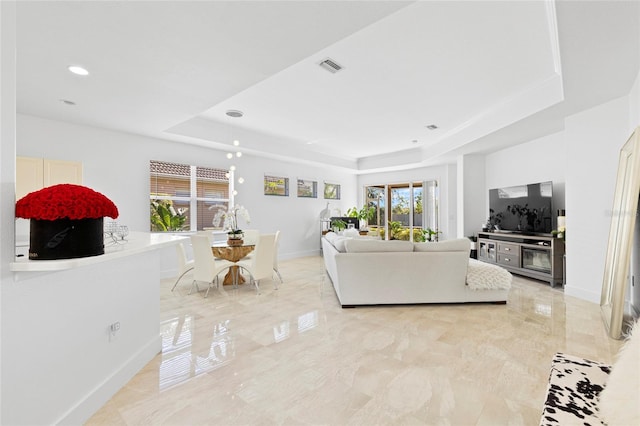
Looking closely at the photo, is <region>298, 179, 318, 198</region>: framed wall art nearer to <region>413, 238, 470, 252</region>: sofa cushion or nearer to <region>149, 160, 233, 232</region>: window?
<region>149, 160, 233, 232</region>: window

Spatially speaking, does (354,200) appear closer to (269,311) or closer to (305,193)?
(305,193)

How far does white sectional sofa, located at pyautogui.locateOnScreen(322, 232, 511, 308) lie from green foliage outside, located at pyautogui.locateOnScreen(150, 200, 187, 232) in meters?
3.56

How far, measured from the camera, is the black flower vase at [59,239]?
1412 mm

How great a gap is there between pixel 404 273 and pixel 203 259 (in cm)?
274

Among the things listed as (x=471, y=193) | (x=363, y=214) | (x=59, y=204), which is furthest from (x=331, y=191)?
(x=59, y=204)

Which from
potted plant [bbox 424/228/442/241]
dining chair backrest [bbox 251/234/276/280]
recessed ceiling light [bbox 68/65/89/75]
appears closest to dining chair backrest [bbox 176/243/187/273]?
dining chair backrest [bbox 251/234/276/280]

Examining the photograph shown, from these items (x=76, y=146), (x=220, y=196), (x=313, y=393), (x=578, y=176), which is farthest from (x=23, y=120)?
(x=578, y=176)

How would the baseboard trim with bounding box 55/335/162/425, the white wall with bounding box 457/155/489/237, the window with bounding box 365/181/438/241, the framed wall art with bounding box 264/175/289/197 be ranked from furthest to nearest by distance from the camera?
the window with bounding box 365/181/438/241 < the framed wall art with bounding box 264/175/289/197 < the white wall with bounding box 457/155/489/237 < the baseboard trim with bounding box 55/335/162/425

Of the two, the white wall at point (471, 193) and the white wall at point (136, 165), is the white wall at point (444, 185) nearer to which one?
the white wall at point (471, 193)

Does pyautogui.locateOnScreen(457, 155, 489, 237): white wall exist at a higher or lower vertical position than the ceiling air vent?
lower

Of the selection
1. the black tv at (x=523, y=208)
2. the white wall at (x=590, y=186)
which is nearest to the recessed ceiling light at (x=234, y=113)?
the white wall at (x=590, y=186)

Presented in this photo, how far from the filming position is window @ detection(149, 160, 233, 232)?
550 centimetres

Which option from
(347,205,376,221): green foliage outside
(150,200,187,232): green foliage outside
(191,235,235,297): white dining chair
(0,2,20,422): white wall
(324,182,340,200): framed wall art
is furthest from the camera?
(347,205,376,221): green foliage outside

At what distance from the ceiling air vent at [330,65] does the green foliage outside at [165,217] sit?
397cm
